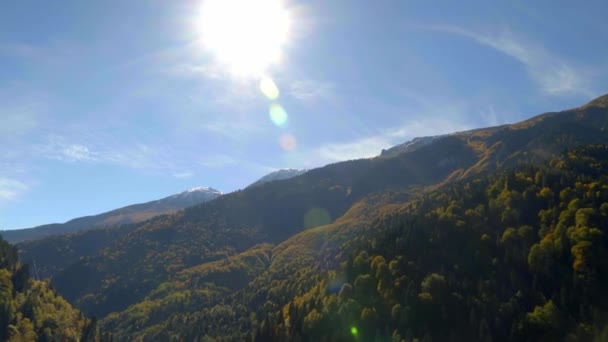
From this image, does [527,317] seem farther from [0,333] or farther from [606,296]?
[0,333]

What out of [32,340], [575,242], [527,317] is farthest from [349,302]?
[32,340]

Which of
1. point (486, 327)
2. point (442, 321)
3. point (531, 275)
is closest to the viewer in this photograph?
point (486, 327)

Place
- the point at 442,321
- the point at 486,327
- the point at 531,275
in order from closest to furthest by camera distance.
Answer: the point at 486,327
the point at 442,321
the point at 531,275

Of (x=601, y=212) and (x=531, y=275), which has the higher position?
(x=601, y=212)

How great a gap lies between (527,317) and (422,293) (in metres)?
36.5

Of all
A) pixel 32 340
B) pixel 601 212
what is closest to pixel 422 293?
pixel 601 212

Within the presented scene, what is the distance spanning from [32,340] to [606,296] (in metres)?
213

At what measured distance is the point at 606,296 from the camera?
536ft

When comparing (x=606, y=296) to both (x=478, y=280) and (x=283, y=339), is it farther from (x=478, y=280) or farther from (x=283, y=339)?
(x=283, y=339)

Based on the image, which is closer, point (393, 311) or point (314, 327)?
point (393, 311)

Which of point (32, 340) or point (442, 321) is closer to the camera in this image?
point (442, 321)

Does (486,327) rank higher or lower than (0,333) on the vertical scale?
lower

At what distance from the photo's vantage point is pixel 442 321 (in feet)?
572

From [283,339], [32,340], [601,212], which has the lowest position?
[283,339]
